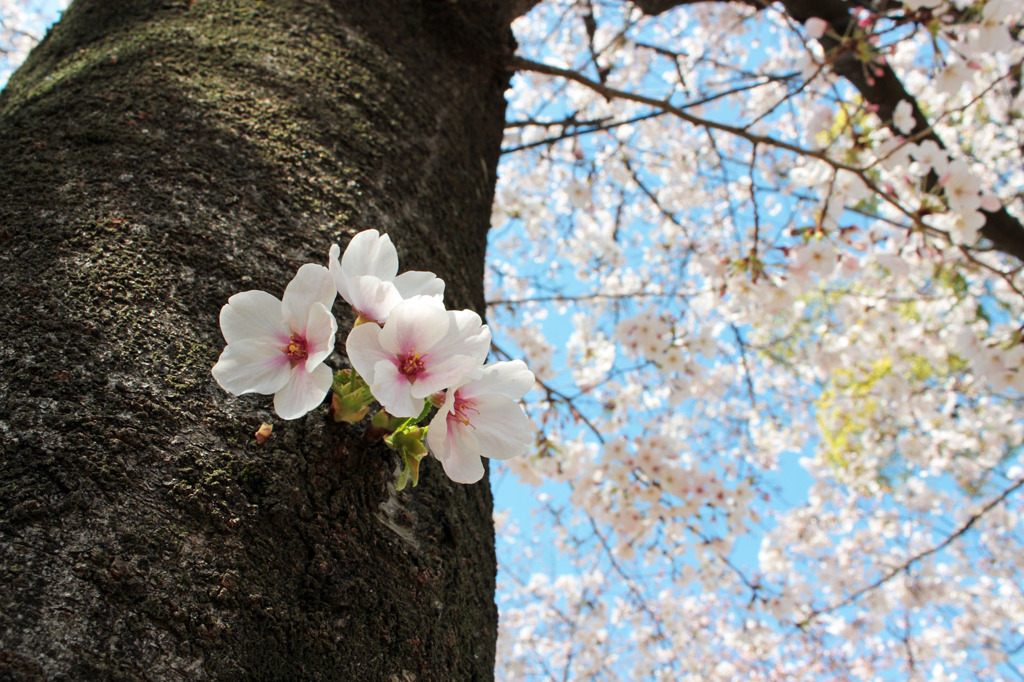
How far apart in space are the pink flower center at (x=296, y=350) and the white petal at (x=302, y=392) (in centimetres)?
2

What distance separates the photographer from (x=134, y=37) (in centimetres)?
98

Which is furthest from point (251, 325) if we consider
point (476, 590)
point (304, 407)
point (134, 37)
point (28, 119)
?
point (134, 37)

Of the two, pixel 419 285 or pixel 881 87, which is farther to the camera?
pixel 881 87

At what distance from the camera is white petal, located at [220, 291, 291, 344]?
1.84 feet

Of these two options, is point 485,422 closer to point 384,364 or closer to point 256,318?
point 384,364

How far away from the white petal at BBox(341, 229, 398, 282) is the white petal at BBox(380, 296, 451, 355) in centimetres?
7

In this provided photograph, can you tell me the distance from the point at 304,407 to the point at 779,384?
285 inches

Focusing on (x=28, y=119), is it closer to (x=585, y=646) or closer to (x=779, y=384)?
(x=585, y=646)

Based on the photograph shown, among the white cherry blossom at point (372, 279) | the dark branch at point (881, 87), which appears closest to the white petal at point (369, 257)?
the white cherry blossom at point (372, 279)

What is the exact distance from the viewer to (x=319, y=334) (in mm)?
542

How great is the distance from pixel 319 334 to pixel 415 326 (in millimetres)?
84

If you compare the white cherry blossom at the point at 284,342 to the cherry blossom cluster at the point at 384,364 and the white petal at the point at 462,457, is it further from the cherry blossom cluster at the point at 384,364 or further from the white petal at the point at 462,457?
the white petal at the point at 462,457

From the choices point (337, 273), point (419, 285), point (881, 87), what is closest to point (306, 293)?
point (337, 273)

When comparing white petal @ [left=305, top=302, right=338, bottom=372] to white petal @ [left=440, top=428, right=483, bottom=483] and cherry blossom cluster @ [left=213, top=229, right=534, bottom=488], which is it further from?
white petal @ [left=440, top=428, right=483, bottom=483]
